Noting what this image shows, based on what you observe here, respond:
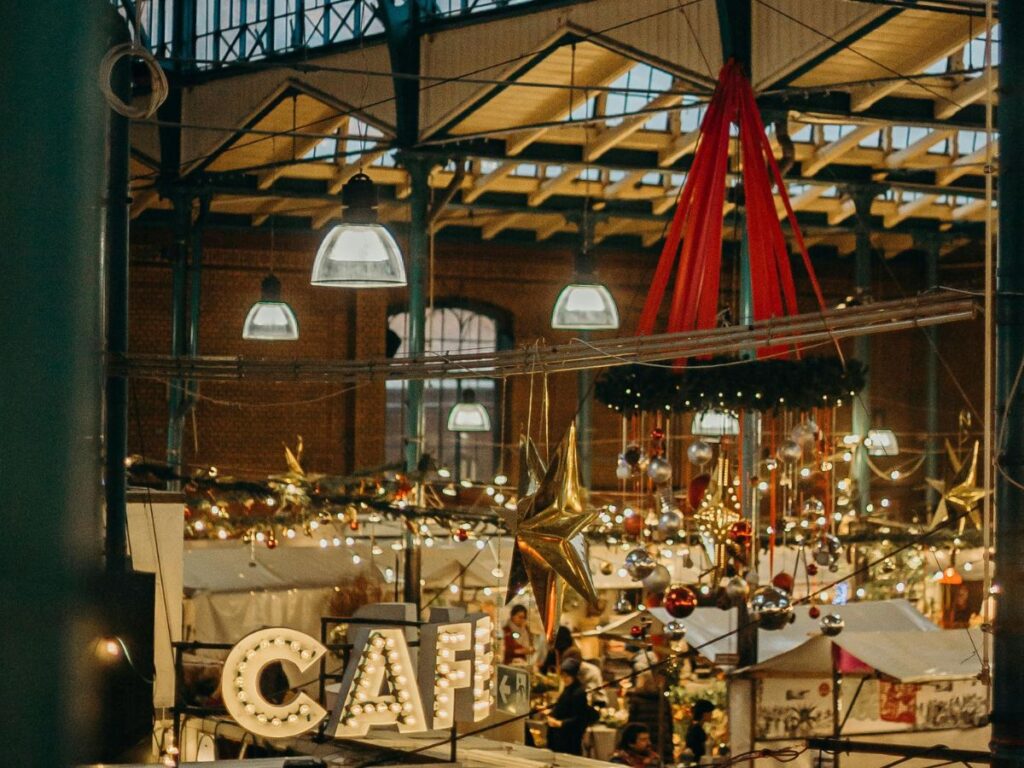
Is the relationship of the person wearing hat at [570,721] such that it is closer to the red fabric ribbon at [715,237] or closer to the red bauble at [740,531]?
the red bauble at [740,531]

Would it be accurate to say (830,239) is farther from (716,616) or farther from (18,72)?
(18,72)

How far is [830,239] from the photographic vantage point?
21.8 meters

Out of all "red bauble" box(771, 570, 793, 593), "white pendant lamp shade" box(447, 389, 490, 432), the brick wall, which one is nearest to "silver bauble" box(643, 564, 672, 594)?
"red bauble" box(771, 570, 793, 593)

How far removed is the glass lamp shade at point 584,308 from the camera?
930 cm

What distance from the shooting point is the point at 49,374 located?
0.81 m

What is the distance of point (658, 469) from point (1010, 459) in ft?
12.3

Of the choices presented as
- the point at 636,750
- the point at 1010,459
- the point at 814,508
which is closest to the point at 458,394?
the point at 636,750

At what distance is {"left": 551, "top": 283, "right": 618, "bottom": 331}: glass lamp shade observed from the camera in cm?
930

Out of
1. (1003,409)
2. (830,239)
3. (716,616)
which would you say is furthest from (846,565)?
(1003,409)

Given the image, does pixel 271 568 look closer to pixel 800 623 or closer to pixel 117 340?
pixel 800 623

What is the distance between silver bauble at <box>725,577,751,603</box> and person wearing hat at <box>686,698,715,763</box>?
2.05m

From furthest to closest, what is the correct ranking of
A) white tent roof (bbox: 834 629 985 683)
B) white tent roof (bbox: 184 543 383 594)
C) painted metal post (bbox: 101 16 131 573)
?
white tent roof (bbox: 184 543 383 594) → white tent roof (bbox: 834 629 985 683) → painted metal post (bbox: 101 16 131 573)

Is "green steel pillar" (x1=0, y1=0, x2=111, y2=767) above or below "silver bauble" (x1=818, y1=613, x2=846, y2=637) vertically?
above

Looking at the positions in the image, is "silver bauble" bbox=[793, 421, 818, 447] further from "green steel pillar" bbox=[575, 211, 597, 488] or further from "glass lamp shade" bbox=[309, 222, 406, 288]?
"green steel pillar" bbox=[575, 211, 597, 488]
